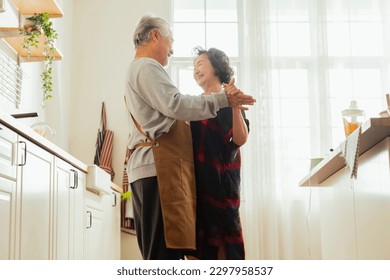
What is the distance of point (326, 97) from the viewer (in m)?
4.85

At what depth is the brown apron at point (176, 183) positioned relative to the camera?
181cm

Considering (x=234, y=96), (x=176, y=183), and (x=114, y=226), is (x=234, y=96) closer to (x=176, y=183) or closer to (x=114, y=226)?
(x=176, y=183)

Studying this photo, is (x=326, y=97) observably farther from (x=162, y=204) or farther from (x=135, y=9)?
(x=162, y=204)

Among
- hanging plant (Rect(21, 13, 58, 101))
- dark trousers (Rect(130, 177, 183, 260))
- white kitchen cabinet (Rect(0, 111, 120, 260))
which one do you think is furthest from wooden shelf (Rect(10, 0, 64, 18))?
dark trousers (Rect(130, 177, 183, 260))

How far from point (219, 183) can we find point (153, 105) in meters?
0.34

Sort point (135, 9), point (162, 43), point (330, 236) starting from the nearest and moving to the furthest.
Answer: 1. point (162, 43)
2. point (330, 236)
3. point (135, 9)

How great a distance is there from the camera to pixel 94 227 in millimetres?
3545

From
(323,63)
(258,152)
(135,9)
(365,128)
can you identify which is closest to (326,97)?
(323,63)

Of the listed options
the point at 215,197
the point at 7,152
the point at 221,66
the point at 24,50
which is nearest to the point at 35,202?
the point at 7,152

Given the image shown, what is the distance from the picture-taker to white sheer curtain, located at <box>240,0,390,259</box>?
4.63m

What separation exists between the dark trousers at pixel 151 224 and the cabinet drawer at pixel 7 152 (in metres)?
0.46

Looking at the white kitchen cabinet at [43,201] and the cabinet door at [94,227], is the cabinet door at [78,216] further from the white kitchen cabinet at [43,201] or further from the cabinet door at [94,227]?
the cabinet door at [94,227]

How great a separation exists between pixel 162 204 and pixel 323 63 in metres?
3.39
